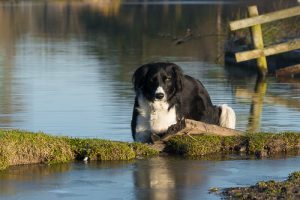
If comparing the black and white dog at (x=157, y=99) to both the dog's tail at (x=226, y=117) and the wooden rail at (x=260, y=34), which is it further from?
the wooden rail at (x=260, y=34)

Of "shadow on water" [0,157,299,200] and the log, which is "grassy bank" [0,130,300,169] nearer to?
the log

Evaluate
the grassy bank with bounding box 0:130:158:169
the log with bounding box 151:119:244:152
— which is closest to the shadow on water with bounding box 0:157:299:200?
the grassy bank with bounding box 0:130:158:169

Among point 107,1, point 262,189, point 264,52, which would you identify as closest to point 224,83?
point 264,52

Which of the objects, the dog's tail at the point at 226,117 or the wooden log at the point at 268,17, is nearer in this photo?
the dog's tail at the point at 226,117

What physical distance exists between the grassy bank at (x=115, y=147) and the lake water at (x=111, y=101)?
9.4 inches

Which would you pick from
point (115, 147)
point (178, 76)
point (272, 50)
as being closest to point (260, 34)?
point (272, 50)

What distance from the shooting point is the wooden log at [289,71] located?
2375cm

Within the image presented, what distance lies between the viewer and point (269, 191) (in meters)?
8.95

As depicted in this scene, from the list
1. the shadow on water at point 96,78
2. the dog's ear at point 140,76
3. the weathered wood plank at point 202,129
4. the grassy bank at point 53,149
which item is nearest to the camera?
the grassy bank at point 53,149

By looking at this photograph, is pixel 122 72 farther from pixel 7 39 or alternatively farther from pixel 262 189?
pixel 7 39

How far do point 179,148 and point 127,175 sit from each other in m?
1.63

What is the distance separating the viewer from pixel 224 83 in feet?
74.7

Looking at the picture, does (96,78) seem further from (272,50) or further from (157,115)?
(157,115)

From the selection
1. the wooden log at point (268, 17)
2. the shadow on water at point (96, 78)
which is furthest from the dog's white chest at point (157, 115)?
the wooden log at point (268, 17)
